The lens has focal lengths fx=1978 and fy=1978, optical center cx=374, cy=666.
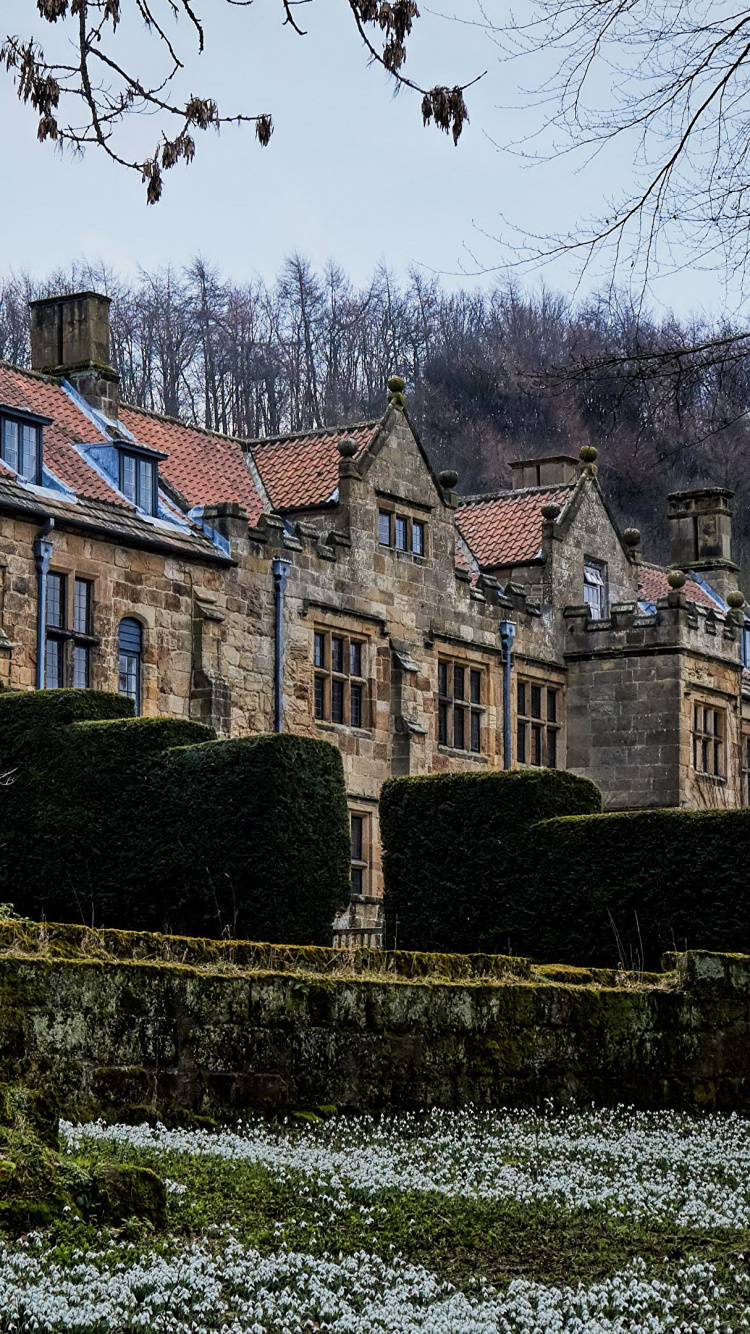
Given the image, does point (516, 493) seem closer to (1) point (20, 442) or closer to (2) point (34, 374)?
(2) point (34, 374)

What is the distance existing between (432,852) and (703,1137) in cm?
987

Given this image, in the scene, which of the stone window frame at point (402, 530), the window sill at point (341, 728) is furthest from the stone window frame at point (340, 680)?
the stone window frame at point (402, 530)

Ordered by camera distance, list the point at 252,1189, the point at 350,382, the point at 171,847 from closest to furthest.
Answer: the point at 252,1189 < the point at 171,847 < the point at 350,382

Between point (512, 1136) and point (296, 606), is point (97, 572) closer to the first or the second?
point (296, 606)

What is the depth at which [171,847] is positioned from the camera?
20.4 meters

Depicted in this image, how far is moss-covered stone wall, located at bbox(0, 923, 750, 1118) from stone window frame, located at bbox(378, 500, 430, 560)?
17.7 meters

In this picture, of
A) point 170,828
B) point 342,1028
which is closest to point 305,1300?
point 342,1028

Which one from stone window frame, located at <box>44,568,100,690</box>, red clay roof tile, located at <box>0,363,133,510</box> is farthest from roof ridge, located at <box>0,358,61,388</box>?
stone window frame, located at <box>44,568,100,690</box>

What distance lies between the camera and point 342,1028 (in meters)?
13.2

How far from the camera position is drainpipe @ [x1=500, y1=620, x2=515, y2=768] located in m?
35.6

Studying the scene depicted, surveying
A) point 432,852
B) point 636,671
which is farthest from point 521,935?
point 636,671

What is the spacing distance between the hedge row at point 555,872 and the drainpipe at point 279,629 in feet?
23.0

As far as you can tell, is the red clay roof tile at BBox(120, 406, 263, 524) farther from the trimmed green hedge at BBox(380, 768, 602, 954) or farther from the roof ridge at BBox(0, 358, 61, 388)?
the trimmed green hedge at BBox(380, 768, 602, 954)

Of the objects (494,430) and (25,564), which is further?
(494,430)
